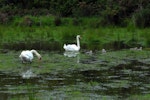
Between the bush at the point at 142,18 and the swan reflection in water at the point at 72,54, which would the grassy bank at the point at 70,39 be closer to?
the swan reflection in water at the point at 72,54

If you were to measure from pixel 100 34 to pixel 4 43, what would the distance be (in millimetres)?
5284

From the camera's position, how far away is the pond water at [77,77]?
11062mm

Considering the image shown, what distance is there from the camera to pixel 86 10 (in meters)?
39.2

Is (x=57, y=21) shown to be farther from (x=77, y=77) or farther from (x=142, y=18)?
(x=77, y=77)

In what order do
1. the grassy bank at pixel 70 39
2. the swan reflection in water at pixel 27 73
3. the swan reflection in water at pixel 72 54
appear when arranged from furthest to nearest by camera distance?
1. the grassy bank at pixel 70 39
2. the swan reflection in water at pixel 72 54
3. the swan reflection in water at pixel 27 73

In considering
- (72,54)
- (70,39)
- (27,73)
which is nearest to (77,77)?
(27,73)

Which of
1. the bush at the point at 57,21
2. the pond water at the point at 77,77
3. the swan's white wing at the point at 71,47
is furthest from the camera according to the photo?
the bush at the point at 57,21

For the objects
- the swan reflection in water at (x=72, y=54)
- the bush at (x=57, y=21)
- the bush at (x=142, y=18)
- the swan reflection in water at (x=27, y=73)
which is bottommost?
the bush at (x=57, y=21)

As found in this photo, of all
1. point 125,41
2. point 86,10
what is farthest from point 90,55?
point 86,10

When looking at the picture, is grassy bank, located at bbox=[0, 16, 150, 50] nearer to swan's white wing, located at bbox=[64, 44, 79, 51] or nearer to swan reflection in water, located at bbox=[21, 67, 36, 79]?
swan's white wing, located at bbox=[64, 44, 79, 51]


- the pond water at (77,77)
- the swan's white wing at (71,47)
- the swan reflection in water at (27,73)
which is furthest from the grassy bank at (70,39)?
the swan reflection in water at (27,73)

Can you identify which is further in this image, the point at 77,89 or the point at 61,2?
the point at 61,2

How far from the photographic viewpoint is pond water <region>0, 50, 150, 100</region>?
11062 mm

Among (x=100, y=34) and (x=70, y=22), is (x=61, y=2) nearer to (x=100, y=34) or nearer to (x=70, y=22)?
(x=70, y=22)
